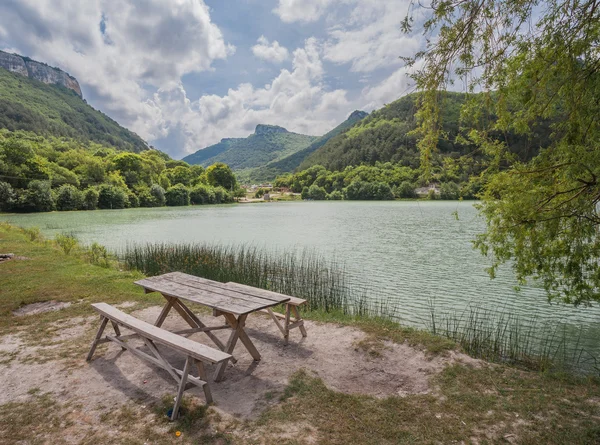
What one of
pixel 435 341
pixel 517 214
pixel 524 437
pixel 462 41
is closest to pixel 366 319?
pixel 435 341

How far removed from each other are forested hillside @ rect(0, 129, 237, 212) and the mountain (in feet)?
91.1

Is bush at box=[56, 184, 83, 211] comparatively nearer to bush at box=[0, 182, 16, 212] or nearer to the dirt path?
bush at box=[0, 182, 16, 212]

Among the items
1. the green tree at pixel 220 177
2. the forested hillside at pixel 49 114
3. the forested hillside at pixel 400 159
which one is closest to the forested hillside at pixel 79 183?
the green tree at pixel 220 177

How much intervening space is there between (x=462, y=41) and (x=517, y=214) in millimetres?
2316

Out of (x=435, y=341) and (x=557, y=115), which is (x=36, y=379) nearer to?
(x=435, y=341)

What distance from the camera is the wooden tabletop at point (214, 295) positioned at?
13.5ft

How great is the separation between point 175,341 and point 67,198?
58.5 m

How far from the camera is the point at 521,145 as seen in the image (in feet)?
16.1

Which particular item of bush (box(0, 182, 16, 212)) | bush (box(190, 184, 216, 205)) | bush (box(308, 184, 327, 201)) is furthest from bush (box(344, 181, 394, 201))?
bush (box(0, 182, 16, 212))

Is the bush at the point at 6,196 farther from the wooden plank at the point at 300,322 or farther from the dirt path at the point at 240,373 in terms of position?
the wooden plank at the point at 300,322

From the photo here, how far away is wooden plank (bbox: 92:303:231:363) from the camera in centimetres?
336

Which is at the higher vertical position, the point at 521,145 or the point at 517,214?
the point at 521,145

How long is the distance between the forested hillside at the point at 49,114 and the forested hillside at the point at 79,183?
26732 mm

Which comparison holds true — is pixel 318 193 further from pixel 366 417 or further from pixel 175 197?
pixel 366 417
